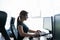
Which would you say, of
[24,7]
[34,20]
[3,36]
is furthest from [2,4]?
[3,36]

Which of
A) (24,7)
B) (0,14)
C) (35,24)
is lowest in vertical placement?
(35,24)

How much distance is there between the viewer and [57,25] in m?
1.34

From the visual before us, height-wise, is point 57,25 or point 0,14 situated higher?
point 0,14

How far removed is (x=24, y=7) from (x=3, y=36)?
306cm

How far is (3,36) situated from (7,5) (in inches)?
124

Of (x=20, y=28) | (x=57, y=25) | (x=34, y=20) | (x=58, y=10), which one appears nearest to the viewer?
(x=57, y=25)

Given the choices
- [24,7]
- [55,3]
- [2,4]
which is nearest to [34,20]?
[24,7]

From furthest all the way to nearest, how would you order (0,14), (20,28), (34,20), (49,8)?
1. (34,20)
2. (49,8)
3. (20,28)
4. (0,14)

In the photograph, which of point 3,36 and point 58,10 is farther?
point 58,10

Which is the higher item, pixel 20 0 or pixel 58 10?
pixel 20 0

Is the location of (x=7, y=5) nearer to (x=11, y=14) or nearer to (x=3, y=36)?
(x=11, y=14)

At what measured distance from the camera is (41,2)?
4.24 metres

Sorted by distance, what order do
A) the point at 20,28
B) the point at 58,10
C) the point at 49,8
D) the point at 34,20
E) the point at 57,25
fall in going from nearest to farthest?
the point at 57,25 < the point at 20,28 < the point at 58,10 < the point at 49,8 < the point at 34,20

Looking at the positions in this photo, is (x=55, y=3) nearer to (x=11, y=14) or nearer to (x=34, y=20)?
(x=34, y=20)
